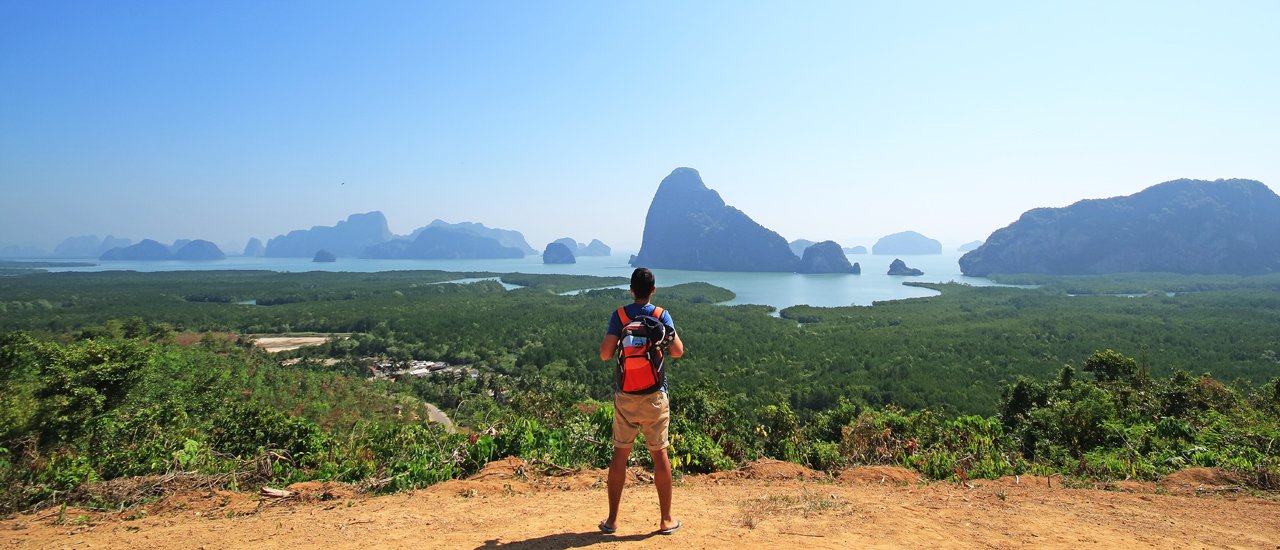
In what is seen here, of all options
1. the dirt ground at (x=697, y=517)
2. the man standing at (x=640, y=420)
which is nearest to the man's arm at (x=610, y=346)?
the man standing at (x=640, y=420)

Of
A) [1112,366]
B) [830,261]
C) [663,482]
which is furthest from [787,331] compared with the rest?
[830,261]

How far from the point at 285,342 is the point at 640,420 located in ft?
134

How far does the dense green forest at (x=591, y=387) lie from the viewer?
17.1 ft

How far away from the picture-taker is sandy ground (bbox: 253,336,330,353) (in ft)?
106

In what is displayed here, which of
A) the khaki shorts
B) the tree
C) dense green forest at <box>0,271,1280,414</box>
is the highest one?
the khaki shorts

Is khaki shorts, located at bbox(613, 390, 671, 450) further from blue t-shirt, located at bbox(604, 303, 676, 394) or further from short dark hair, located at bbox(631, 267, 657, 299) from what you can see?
short dark hair, located at bbox(631, 267, 657, 299)

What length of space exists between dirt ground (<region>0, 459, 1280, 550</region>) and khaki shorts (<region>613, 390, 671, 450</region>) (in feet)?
2.08

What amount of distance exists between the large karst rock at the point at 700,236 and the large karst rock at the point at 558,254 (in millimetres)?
29458

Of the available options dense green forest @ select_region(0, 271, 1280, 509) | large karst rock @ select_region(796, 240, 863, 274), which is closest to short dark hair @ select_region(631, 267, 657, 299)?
dense green forest @ select_region(0, 271, 1280, 509)

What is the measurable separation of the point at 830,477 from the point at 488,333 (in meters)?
34.8

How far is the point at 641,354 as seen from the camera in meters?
3.07

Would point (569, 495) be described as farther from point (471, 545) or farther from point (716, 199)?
point (716, 199)

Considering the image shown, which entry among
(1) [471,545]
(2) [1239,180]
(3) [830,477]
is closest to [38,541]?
(1) [471,545]

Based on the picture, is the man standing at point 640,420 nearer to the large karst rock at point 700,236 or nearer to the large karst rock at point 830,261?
the large karst rock at point 830,261
